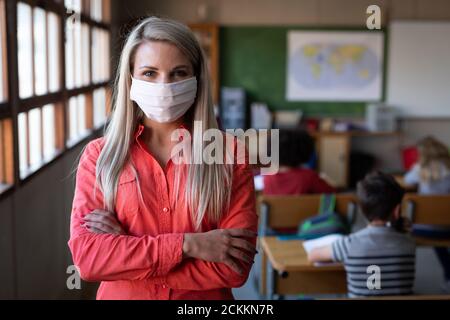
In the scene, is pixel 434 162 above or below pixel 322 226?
above

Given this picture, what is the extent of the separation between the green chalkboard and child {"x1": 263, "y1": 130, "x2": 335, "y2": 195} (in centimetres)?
469

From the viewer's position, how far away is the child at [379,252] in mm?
2643

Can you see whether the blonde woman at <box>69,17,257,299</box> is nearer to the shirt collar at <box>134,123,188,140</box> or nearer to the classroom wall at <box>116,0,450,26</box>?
the shirt collar at <box>134,123,188,140</box>

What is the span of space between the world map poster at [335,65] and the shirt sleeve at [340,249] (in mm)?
6140

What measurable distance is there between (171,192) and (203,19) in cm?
728

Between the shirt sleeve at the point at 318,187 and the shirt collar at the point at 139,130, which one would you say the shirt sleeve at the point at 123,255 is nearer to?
the shirt collar at the point at 139,130

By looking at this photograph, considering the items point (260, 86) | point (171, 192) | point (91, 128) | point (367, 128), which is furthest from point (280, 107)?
point (171, 192)

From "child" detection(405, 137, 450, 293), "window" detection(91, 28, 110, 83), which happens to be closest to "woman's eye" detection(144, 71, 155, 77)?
"child" detection(405, 137, 450, 293)

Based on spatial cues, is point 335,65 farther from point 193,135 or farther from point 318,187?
point 193,135

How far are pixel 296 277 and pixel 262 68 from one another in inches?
227

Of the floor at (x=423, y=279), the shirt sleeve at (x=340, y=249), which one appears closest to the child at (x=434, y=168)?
the floor at (x=423, y=279)

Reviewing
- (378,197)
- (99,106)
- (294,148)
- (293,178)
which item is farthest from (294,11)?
(378,197)

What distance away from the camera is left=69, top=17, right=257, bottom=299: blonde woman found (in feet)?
4.93

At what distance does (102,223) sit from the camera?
1.51m
